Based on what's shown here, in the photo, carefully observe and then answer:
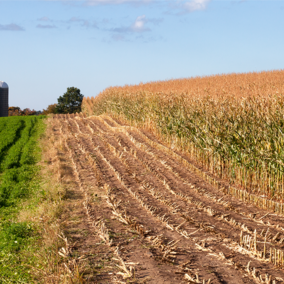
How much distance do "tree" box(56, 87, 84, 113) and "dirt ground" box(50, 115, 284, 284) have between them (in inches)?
1526

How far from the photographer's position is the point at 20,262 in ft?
22.2

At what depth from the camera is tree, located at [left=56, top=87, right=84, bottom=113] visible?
5197 cm

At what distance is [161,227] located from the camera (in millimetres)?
8008

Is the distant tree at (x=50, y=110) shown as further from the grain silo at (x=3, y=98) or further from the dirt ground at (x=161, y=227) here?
the dirt ground at (x=161, y=227)

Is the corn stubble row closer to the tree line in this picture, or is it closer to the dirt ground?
the dirt ground

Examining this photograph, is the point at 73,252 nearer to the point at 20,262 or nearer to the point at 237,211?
the point at 20,262

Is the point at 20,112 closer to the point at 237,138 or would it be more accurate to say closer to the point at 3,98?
the point at 3,98

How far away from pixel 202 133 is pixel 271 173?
3550 millimetres

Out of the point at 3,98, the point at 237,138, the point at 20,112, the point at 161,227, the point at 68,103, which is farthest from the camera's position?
the point at 20,112

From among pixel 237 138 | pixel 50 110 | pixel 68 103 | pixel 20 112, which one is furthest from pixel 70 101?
pixel 237 138

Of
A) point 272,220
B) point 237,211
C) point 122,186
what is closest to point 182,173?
point 122,186

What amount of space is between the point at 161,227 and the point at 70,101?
153 feet

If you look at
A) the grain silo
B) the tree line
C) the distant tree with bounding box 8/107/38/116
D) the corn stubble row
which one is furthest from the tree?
the corn stubble row

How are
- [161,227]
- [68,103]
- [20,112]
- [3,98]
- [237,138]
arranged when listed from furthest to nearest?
[20,112] → [68,103] → [3,98] → [237,138] → [161,227]
